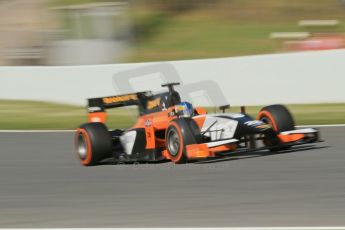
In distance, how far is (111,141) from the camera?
10.1 meters

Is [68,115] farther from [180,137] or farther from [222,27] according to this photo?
[222,27]

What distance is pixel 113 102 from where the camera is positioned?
34.5ft

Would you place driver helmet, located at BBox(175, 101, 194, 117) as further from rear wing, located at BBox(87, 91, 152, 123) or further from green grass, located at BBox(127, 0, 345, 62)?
green grass, located at BBox(127, 0, 345, 62)

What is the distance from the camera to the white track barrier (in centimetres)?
1598

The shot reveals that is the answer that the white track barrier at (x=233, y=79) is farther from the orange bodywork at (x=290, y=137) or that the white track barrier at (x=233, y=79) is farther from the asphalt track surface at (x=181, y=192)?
the orange bodywork at (x=290, y=137)

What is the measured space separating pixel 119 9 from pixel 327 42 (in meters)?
7.11

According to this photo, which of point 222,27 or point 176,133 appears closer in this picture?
point 176,133

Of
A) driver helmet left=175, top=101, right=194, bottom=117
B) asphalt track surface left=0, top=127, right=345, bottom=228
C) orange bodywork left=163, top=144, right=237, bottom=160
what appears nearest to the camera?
asphalt track surface left=0, top=127, right=345, bottom=228

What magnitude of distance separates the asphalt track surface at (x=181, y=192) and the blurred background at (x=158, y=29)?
9.86 meters

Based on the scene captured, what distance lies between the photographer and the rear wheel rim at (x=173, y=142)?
941 centimetres

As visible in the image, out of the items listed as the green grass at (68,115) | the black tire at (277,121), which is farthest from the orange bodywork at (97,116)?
the green grass at (68,115)

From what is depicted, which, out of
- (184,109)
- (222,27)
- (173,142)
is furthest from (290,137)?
(222,27)

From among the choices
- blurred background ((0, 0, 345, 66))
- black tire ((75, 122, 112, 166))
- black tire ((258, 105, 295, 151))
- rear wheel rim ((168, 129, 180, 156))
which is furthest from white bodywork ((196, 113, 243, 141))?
blurred background ((0, 0, 345, 66))

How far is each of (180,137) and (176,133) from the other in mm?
153
